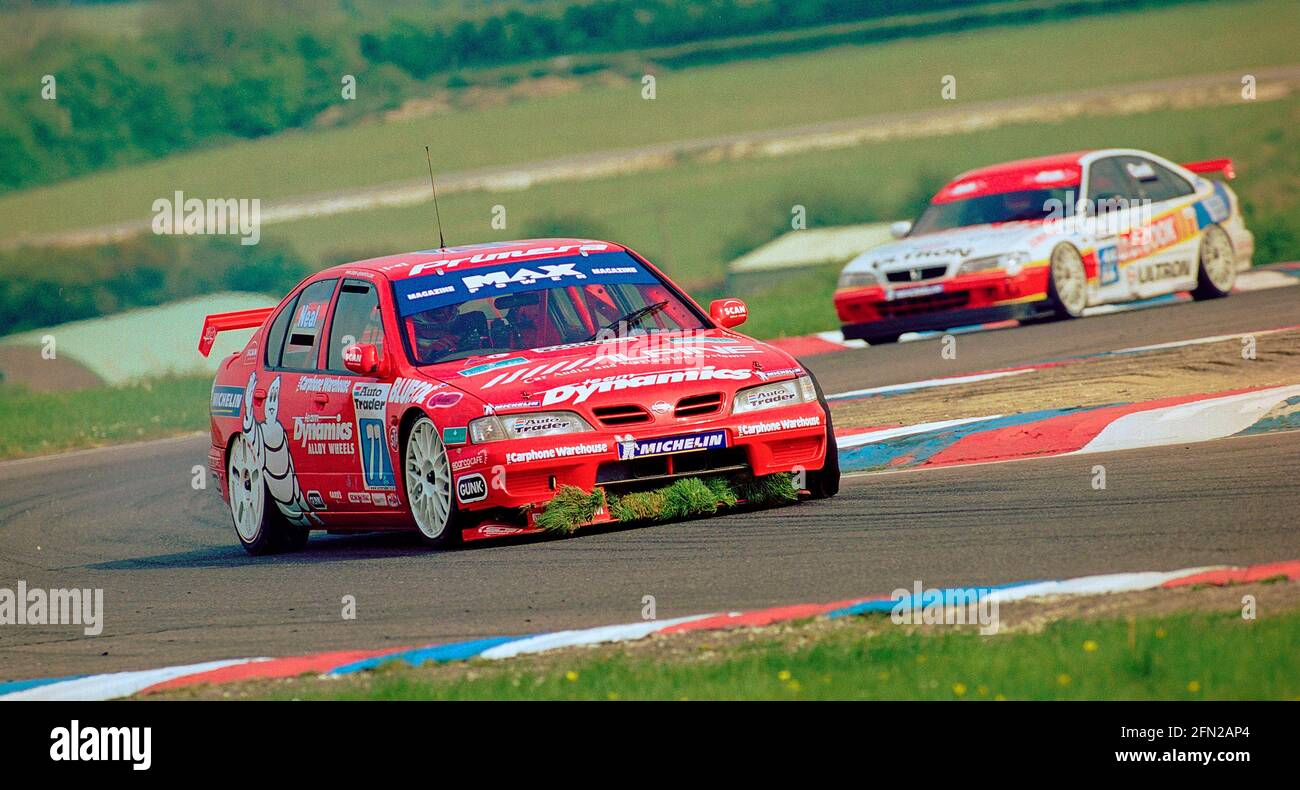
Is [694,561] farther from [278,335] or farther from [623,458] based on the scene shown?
[278,335]

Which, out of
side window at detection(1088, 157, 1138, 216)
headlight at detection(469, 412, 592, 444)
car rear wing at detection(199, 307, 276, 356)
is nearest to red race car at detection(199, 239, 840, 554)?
headlight at detection(469, 412, 592, 444)

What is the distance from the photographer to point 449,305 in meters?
9.52

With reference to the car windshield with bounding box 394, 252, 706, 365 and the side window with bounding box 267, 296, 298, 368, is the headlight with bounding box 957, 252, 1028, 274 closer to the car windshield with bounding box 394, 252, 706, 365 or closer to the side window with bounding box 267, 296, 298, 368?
the car windshield with bounding box 394, 252, 706, 365

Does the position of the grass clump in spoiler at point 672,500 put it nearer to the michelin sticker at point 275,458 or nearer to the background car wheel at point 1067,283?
the michelin sticker at point 275,458

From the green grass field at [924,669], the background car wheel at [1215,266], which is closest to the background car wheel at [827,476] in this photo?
the green grass field at [924,669]

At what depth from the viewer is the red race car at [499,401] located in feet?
28.2

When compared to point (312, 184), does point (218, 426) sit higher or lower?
lower

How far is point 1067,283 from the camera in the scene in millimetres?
16844

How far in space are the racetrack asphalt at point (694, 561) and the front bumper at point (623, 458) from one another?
0.24 meters

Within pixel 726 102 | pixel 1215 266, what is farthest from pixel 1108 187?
pixel 726 102

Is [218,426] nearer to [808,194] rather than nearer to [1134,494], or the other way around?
[1134,494]

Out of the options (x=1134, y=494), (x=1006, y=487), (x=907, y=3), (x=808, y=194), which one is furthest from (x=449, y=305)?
(x=907, y=3)

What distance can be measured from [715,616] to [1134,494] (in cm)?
247

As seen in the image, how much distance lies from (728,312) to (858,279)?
789cm
